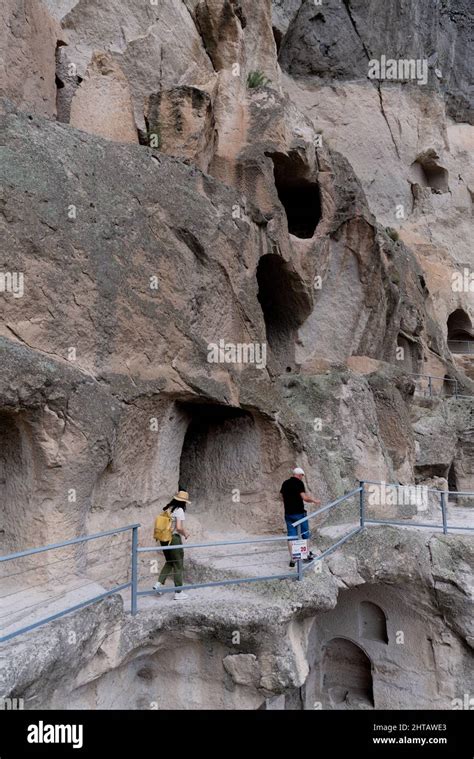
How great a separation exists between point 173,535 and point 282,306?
241 inches

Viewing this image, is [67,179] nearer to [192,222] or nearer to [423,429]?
[192,222]

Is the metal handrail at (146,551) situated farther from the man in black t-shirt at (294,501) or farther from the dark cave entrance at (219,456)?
the dark cave entrance at (219,456)

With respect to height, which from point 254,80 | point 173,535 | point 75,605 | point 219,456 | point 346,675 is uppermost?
point 254,80

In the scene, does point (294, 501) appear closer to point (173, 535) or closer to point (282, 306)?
point (173, 535)

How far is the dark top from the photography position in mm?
6598

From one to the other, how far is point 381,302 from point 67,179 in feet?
26.0

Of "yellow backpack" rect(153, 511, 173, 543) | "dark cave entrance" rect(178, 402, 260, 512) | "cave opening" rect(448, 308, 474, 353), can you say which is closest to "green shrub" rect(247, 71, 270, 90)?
"dark cave entrance" rect(178, 402, 260, 512)

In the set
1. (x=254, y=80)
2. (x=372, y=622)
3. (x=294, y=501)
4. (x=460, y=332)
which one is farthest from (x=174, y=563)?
(x=460, y=332)

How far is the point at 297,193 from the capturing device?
11883 millimetres

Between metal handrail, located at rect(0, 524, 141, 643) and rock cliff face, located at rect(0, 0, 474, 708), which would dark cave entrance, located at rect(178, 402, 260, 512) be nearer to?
rock cliff face, located at rect(0, 0, 474, 708)

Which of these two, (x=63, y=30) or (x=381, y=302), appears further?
(x=381, y=302)

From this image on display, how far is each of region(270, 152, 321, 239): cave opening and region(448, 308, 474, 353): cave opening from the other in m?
11.6

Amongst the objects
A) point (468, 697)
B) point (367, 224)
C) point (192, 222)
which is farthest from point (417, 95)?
point (468, 697)

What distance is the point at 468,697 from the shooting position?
7.96m
